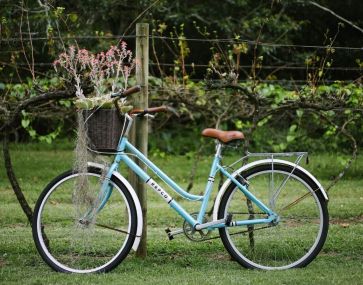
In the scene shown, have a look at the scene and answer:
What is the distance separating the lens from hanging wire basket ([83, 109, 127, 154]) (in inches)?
189

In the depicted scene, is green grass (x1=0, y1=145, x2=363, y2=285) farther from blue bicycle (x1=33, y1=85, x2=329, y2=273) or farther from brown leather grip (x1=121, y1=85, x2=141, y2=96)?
brown leather grip (x1=121, y1=85, x2=141, y2=96)

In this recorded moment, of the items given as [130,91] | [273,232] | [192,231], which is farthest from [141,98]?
[273,232]

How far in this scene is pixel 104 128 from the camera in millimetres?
4809

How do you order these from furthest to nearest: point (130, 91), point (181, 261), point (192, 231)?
point (181, 261) < point (192, 231) < point (130, 91)

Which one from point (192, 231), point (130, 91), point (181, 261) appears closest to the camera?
point (130, 91)

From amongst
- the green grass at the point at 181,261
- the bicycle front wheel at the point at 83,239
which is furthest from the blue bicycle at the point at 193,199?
the green grass at the point at 181,261

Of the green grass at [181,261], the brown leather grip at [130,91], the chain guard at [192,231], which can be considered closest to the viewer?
the green grass at [181,261]

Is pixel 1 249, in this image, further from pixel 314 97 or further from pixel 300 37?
pixel 300 37

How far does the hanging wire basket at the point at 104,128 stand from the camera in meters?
4.79

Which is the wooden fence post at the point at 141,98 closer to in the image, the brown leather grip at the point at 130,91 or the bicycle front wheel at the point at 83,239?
the bicycle front wheel at the point at 83,239

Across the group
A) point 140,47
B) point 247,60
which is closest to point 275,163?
point 140,47

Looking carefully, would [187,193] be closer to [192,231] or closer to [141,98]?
[192,231]

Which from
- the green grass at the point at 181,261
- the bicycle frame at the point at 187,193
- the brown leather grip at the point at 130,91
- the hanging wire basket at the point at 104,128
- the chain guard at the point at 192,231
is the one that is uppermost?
the brown leather grip at the point at 130,91

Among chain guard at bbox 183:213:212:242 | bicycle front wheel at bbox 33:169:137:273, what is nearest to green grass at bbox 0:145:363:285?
bicycle front wheel at bbox 33:169:137:273
